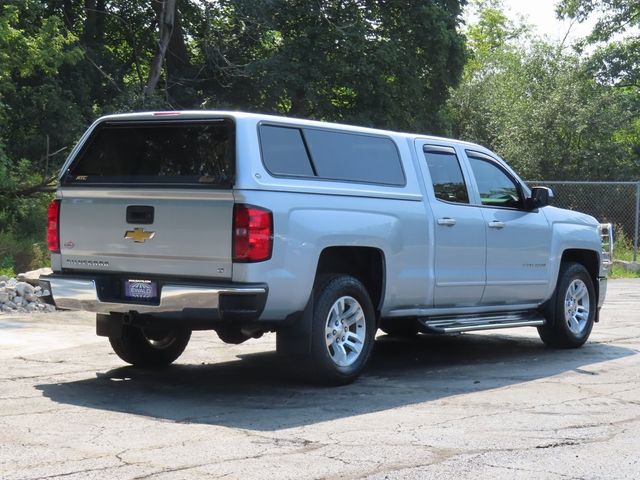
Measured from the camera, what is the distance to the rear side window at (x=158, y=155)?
7520 millimetres

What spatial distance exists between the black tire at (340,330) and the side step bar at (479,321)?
2.70 ft

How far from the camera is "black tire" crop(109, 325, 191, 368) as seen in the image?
8742 millimetres

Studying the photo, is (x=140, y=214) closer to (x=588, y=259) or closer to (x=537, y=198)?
(x=537, y=198)

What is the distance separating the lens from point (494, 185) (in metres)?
10.0

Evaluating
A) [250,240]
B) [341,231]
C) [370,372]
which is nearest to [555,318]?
[370,372]

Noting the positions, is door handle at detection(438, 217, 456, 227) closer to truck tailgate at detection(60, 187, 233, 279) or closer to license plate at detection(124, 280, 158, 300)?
truck tailgate at detection(60, 187, 233, 279)

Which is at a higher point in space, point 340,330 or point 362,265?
point 362,265

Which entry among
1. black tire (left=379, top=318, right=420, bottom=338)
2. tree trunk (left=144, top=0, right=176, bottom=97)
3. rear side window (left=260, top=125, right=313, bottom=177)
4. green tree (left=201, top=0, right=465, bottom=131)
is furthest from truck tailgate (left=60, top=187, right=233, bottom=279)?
green tree (left=201, top=0, right=465, bottom=131)

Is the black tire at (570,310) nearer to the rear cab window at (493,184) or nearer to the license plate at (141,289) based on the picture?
the rear cab window at (493,184)

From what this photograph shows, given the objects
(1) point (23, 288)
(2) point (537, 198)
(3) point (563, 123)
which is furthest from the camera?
(3) point (563, 123)

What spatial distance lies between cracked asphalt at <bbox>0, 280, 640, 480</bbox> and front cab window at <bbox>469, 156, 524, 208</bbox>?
1.53 meters

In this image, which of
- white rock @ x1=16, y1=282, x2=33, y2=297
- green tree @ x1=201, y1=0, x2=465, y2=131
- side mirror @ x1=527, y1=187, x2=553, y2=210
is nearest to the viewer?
side mirror @ x1=527, y1=187, x2=553, y2=210

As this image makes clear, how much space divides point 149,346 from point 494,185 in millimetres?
3673

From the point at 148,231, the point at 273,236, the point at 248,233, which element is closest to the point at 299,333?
the point at 273,236
